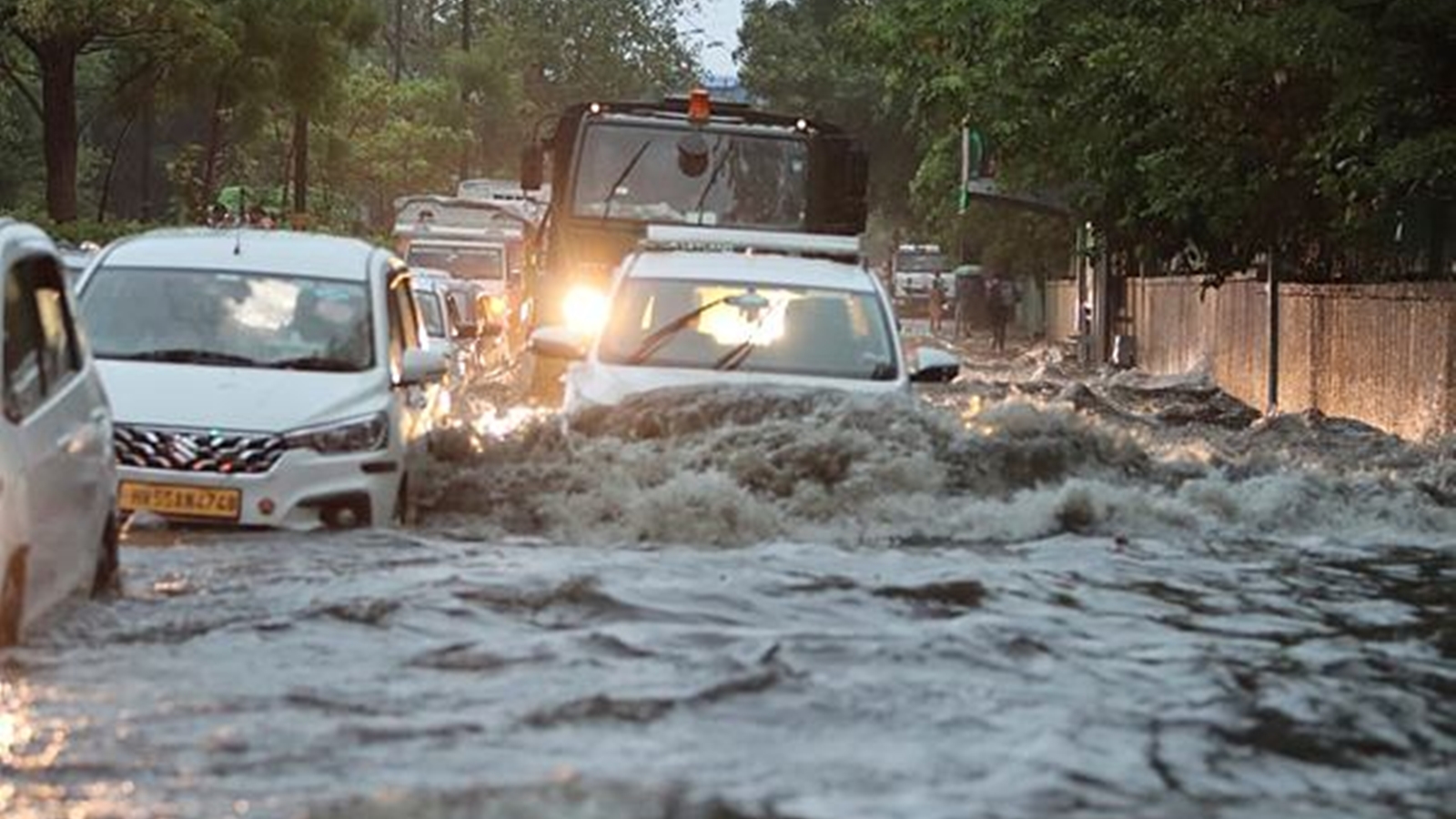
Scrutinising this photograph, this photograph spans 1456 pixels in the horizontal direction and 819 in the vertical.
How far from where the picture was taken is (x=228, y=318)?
13523 millimetres

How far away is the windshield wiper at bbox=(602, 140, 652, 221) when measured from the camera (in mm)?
21625

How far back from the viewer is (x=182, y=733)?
7.56m

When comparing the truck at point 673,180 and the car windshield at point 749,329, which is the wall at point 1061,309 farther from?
the car windshield at point 749,329

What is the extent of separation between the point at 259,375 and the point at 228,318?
2.40ft

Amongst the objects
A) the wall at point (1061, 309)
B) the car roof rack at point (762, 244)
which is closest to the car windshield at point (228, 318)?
the car roof rack at point (762, 244)

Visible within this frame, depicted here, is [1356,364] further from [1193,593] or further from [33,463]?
[33,463]

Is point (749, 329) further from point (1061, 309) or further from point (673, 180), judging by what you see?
point (1061, 309)

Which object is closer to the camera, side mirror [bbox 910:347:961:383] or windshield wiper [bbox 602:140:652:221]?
side mirror [bbox 910:347:961:383]

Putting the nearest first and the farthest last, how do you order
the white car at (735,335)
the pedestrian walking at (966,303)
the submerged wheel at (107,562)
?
the submerged wheel at (107,562)
the white car at (735,335)
the pedestrian walking at (966,303)

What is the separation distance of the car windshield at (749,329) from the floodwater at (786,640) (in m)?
0.54

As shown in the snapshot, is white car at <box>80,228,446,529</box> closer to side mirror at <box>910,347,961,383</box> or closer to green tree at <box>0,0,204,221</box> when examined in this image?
side mirror at <box>910,347,961,383</box>

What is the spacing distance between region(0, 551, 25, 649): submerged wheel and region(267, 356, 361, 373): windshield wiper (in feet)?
15.7

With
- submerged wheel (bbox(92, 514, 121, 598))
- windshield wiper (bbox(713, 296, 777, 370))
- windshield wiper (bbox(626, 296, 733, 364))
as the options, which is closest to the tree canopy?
windshield wiper (bbox(713, 296, 777, 370))

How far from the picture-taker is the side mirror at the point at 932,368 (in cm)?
1466
